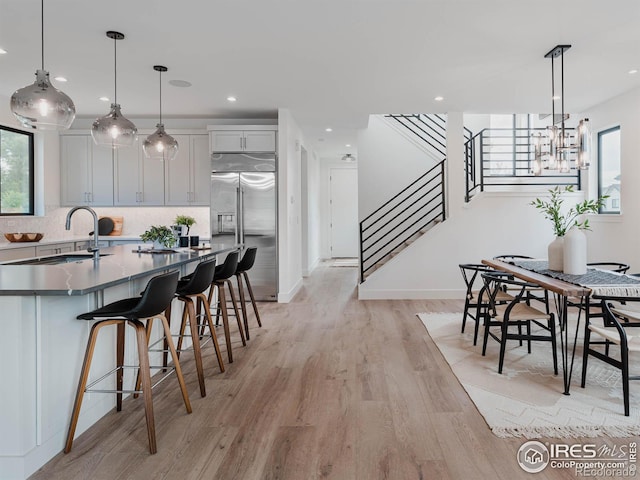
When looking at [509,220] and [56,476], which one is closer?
[56,476]

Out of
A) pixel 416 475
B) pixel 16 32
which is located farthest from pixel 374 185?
pixel 416 475

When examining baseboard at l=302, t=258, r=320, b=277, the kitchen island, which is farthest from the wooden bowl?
baseboard at l=302, t=258, r=320, b=277

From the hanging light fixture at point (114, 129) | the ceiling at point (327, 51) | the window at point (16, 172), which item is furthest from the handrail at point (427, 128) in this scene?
the window at point (16, 172)

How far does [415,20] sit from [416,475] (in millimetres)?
3269

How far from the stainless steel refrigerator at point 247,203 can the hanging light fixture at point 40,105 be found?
332 cm

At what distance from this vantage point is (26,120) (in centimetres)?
282

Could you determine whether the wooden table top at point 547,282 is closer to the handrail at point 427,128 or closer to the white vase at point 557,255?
the white vase at point 557,255

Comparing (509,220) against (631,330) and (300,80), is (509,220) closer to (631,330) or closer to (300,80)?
(631,330)

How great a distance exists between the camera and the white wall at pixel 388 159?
8.04 metres

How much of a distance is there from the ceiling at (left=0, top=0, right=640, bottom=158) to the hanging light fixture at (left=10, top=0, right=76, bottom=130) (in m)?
0.84

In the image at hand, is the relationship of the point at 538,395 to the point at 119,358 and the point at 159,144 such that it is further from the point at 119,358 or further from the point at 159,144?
the point at 159,144

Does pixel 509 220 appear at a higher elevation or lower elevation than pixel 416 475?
higher

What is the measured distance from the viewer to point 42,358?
2.14m

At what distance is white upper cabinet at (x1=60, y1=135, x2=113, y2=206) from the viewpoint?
655 centimetres
